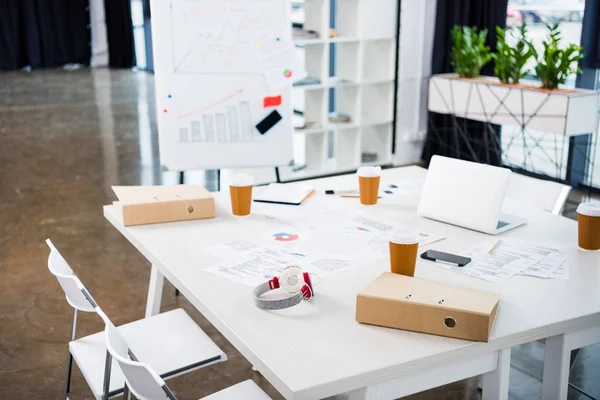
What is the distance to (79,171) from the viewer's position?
21.0ft

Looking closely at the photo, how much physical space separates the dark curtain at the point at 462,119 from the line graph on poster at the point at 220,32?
2652 millimetres

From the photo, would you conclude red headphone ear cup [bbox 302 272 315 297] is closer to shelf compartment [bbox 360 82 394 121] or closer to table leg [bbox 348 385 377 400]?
table leg [bbox 348 385 377 400]

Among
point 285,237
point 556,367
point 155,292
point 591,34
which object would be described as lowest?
point 155,292

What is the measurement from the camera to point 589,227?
87.7 inches

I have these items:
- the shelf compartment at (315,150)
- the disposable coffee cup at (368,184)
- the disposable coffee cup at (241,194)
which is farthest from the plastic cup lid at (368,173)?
the shelf compartment at (315,150)

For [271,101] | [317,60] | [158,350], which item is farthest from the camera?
[317,60]

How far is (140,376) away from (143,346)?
23.8 inches

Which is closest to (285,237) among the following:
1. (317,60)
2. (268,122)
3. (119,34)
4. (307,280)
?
(307,280)

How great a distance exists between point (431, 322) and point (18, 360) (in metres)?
2.17

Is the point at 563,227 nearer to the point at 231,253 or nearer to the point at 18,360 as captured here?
the point at 231,253

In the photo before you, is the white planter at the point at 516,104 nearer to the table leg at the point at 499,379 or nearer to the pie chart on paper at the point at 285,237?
the pie chart on paper at the point at 285,237

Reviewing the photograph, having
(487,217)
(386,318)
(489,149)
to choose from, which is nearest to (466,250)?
(487,217)

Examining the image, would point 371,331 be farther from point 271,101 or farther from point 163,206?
point 271,101

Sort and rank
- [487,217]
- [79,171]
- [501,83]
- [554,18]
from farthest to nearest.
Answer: [79,171]
[554,18]
[501,83]
[487,217]
